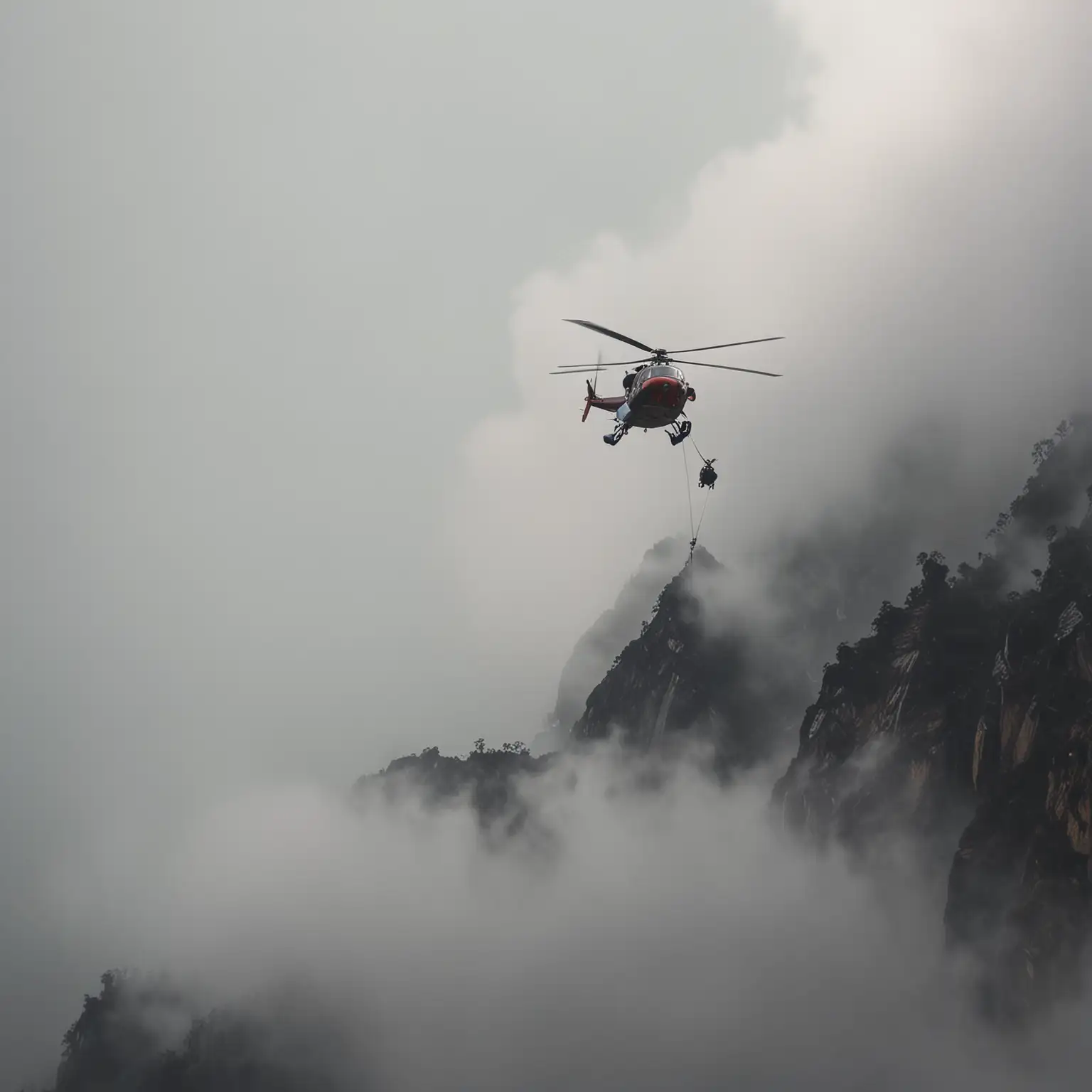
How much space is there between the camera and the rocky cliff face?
303 ft

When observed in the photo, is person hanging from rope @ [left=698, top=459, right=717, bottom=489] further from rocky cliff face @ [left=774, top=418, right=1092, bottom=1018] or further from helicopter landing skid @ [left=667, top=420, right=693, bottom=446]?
rocky cliff face @ [left=774, top=418, right=1092, bottom=1018]

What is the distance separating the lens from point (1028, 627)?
347 feet

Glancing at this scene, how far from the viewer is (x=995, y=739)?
105 metres

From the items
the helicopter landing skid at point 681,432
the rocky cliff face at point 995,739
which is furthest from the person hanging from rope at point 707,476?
the rocky cliff face at point 995,739

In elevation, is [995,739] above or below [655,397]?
above

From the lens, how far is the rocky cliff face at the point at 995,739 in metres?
92.3

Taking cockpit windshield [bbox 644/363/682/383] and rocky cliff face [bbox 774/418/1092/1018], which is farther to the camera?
rocky cliff face [bbox 774/418/1092/1018]

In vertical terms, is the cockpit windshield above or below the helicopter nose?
above

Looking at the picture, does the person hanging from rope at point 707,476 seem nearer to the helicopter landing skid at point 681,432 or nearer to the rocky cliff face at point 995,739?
the helicopter landing skid at point 681,432

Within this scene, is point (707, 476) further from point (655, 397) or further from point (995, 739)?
point (995, 739)

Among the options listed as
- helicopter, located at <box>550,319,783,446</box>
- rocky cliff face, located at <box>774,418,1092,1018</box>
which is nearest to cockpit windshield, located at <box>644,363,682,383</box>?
helicopter, located at <box>550,319,783,446</box>

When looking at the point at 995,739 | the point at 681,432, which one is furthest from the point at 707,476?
the point at 995,739

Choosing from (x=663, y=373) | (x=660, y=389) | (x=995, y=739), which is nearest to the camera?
(x=660, y=389)

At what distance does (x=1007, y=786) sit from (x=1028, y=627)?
18.0 m
